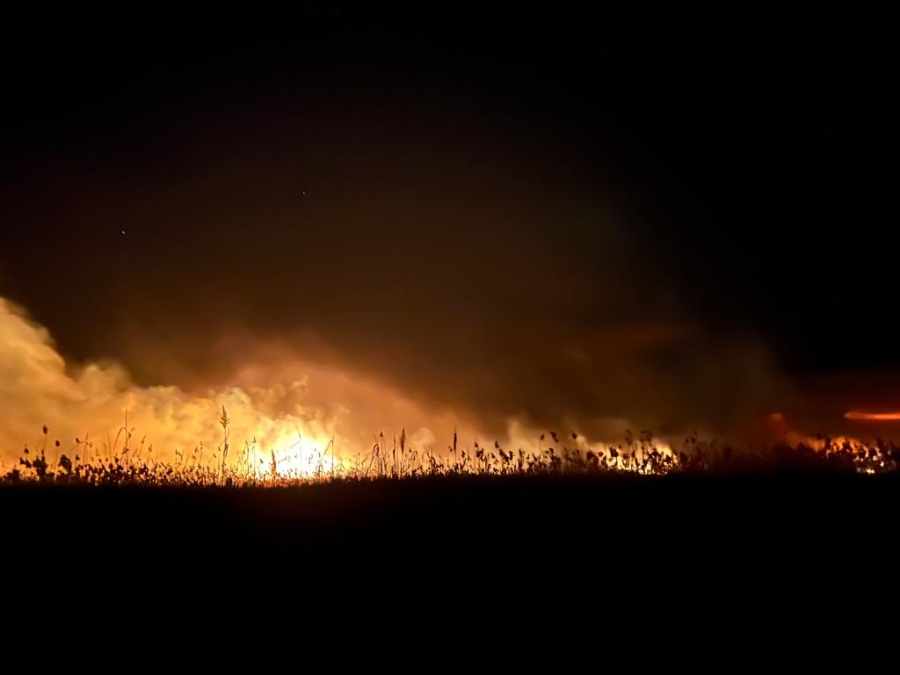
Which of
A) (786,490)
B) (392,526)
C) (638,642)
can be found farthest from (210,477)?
(786,490)

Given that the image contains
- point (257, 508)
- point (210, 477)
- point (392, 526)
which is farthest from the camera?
point (210, 477)

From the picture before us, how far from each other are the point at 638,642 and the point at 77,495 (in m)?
7.80

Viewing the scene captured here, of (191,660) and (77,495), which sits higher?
(77,495)

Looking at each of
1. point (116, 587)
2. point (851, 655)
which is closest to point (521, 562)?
point (851, 655)

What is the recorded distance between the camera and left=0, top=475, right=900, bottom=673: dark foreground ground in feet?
22.3

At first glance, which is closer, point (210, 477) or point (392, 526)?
point (392, 526)

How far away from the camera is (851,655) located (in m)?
6.67

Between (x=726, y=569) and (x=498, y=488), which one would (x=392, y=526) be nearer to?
(x=498, y=488)

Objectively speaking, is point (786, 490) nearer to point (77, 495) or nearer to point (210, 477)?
point (210, 477)

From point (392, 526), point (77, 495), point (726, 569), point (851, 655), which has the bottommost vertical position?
point (851, 655)

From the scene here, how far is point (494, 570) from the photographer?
316 inches

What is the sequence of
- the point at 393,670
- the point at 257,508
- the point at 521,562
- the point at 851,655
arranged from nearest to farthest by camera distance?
1. the point at 393,670
2. the point at 851,655
3. the point at 521,562
4. the point at 257,508

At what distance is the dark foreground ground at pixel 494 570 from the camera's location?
6789 millimetres

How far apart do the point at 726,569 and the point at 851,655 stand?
1.72 m
